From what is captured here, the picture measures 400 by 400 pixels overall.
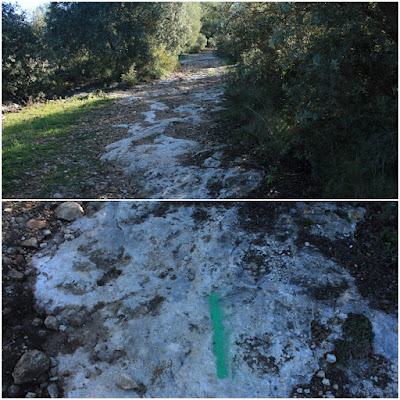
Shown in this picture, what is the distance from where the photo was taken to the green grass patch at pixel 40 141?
5449mm

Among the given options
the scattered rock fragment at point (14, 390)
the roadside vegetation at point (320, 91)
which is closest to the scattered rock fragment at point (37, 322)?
the scattered rock fragment at point (14, 390)

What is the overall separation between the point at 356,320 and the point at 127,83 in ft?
44.8

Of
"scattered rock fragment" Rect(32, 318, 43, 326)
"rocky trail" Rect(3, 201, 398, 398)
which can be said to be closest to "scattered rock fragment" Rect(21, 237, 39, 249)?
"rocky trail" Rect(3, 201, 398, 398)

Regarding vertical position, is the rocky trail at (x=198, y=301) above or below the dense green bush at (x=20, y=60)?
below

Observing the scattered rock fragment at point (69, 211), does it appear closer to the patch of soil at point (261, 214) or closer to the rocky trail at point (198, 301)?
the rocky trail at point (198, 301)

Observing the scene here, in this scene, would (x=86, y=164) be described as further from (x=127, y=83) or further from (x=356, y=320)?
(x=127, y=83)

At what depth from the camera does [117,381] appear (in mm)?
2520

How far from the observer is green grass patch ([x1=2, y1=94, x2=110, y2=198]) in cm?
545

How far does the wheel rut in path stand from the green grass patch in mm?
951

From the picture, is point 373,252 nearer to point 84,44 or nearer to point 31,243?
point 31,243

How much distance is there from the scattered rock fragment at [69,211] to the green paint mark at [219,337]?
81.3 inches

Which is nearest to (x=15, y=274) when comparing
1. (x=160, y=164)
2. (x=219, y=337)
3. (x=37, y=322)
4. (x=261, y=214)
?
(x=37, y=322)

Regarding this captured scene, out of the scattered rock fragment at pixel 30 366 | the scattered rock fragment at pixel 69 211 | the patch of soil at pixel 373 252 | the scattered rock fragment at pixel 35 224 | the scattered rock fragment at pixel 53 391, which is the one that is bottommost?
the scattered rock fragment at pixel 53 391

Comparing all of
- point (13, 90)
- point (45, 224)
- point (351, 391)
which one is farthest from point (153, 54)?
point (351, 391)
